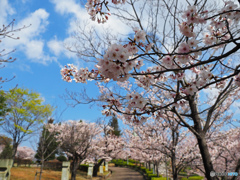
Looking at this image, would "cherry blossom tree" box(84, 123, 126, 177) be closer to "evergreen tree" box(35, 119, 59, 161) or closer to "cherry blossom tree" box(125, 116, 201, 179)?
"evergreen tree" box(35, 119, 59, 161)

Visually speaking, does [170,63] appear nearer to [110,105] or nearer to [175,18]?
[110,105]

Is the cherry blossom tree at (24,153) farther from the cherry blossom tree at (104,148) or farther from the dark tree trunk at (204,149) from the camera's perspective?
the dark tree trunk at (204,149)

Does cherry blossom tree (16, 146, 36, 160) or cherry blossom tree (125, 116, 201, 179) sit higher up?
cherry blossom tree (125, 116, 201, 179)

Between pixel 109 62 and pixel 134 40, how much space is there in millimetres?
778

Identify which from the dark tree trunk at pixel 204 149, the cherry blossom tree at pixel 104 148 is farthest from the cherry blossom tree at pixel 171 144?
the cherry blossom tree at pixel 104 148

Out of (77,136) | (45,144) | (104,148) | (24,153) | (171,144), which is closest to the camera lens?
(171,144)

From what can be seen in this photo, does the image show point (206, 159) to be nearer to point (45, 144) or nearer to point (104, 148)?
point (45, 144)

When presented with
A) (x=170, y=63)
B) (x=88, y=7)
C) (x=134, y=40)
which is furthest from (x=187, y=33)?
(x=88, y=7)

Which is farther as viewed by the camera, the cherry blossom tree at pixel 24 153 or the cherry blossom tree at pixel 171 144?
the cherry blossom tree at pixel 24 153

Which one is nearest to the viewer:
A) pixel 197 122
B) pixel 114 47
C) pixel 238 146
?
pixel 114 47

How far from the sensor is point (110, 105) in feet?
10.8

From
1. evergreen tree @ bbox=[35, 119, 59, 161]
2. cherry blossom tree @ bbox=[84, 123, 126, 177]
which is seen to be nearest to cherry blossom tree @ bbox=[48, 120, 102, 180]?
evergreen tree @ bbox=[35, 119, 59, 161]

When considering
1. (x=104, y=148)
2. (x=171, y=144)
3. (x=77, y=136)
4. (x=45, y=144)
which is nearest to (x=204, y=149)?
(x=171, y=144)

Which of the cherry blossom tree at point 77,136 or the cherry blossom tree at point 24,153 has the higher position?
the cherry blossom tree at point 77,136
